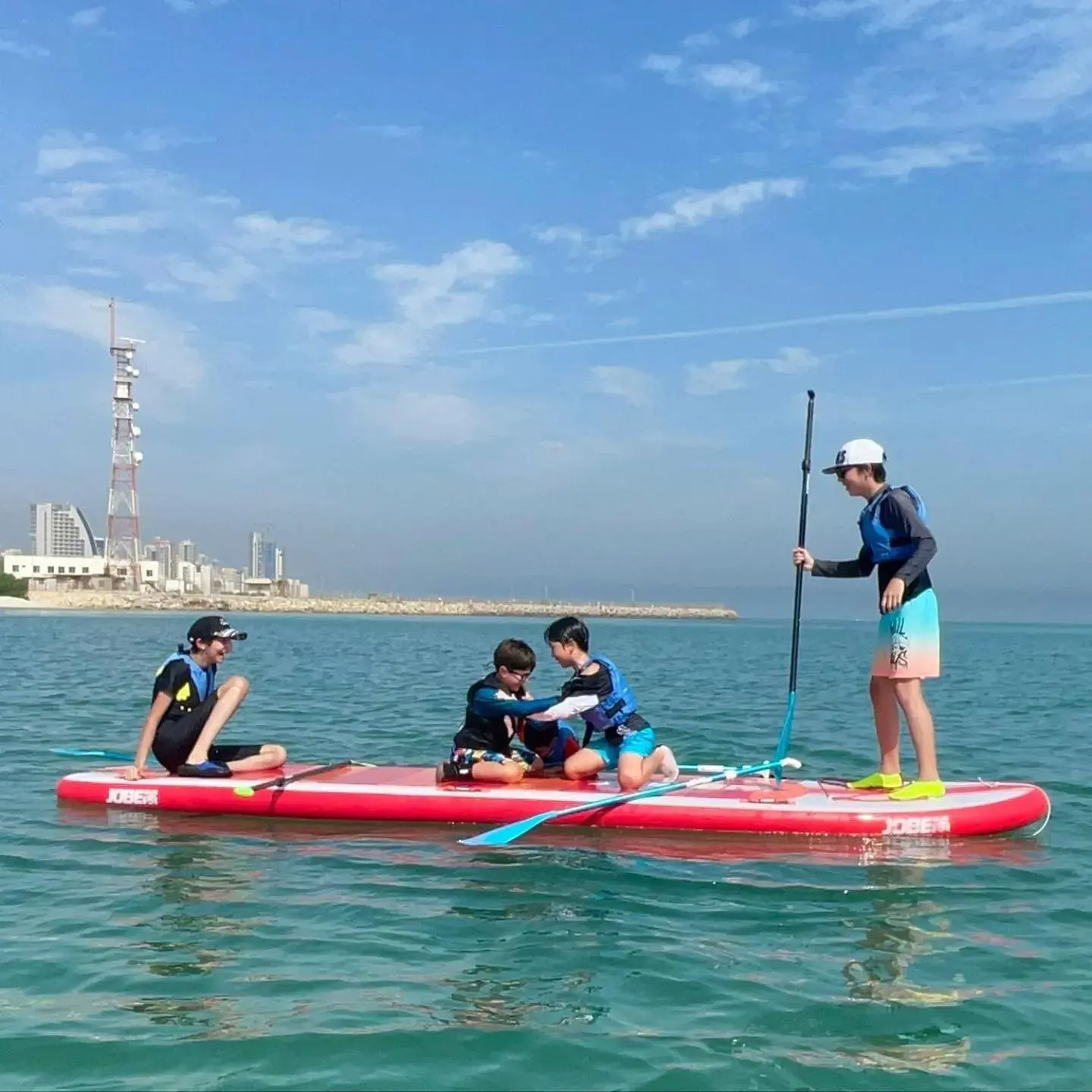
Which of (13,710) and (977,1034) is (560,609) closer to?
(13,710)

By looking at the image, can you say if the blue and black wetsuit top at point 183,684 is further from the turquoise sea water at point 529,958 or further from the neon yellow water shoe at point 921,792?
the neon yellow water shoe at point 921,792

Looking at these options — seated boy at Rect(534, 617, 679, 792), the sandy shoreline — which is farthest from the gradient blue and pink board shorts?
the sandy shoreline

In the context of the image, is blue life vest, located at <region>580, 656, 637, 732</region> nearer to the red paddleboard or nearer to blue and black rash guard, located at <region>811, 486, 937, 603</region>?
the red paddleboard

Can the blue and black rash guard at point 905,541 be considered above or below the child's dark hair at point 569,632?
above

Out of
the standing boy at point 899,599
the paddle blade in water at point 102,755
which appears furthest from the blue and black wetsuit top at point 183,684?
the standing boy at point 899,599

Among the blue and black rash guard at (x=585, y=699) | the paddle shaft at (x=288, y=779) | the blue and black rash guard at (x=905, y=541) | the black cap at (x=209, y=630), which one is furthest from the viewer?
the black cap at (x=209, y=630)

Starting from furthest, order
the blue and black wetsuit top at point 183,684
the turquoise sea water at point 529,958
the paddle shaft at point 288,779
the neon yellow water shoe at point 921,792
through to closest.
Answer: the blue and black wetsuit top at point 183,684
the paddle shaft at point 288,779
the neon yellow water shoe at point 921,792
the turquoise sea water at point 529,958

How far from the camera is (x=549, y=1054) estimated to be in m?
4.18

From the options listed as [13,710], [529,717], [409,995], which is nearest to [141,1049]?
[409,995]

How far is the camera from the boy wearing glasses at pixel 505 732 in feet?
25.9

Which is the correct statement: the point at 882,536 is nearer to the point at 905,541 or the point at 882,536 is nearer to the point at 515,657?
the point at 905,541

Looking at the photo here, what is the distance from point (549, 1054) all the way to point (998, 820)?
14.7 feet

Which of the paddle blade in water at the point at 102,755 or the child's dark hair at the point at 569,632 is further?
the paddle blade in water at the point at 102,755

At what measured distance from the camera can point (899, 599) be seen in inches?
283
